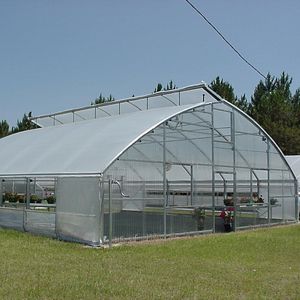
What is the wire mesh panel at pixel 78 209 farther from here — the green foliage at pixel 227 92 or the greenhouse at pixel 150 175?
the green foliage at pixel 227 92

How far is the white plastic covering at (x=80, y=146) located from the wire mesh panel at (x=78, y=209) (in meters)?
0.40

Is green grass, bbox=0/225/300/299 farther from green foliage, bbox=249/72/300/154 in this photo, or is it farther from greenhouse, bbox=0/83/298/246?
green foliage, bbox=249/72/300/154

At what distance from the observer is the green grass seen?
26.4 feet

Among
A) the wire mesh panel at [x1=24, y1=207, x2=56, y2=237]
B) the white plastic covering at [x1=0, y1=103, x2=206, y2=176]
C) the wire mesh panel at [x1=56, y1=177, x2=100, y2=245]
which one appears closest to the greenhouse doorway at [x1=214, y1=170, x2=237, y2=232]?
the white plastic covering at [x1=0, y1=103, x2=206, y2=176]

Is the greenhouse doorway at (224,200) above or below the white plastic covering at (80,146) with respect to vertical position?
below

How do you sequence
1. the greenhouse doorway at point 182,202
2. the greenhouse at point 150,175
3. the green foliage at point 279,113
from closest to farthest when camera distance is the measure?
the greenhouse at point 150,175 → the greenhouse doorway at point 182,202 → the green foliage at point 279,113

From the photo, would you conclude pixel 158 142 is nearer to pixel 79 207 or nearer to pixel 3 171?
pixel 79 207

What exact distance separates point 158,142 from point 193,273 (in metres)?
7.64

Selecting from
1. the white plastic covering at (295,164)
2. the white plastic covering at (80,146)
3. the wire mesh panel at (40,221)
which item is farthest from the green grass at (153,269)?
the white plastic covering at (295,164)

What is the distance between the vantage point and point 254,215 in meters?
20.1

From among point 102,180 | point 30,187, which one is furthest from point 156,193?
point 30,187

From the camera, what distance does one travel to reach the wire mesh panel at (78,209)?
1444 cm

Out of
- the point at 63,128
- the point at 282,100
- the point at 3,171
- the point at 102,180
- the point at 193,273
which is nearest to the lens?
the point at 193,273

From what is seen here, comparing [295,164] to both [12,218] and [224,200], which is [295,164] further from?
[12,218]
